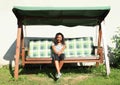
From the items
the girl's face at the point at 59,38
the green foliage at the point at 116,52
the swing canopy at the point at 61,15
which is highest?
the swing canopy at the point at 61,15

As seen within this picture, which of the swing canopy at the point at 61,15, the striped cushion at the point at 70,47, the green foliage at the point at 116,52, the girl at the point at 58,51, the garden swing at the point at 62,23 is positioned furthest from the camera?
the green foliage at the point at 116,52

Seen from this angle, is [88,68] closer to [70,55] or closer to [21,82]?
[70,55]

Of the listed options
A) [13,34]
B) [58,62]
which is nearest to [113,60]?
[58,62]

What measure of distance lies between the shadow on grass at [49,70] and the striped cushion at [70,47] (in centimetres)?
45

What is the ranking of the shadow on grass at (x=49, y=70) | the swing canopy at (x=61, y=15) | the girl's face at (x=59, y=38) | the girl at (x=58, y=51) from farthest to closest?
the shadow on grass at (x=49, y=70) → the girl's face at (x=59, y=38) → the girl at (x=58, y=51) → the swing canopy at (x=61, y=15)

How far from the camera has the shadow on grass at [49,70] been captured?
11.4m

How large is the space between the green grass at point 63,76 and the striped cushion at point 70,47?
48 centimetres

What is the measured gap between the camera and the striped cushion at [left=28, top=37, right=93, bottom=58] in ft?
39.7

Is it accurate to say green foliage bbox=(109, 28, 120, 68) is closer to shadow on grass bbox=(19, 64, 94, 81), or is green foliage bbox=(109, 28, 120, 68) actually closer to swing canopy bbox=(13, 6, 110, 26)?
shadow on grass bbox=(19, 64, 94, 81)

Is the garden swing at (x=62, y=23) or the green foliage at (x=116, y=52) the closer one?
the garden swing at (x=62, y=23)

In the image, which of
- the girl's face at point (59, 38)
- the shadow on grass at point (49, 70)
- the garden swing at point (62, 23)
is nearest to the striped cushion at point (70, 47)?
the garden swing at point (62, 23)

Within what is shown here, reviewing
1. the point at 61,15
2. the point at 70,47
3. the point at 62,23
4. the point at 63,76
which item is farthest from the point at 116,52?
the point at 61,15

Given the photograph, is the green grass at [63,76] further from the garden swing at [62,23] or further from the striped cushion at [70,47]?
the striped cushion at [70,47]

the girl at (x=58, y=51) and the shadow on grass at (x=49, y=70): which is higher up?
the girl at (x=58, y=51)
